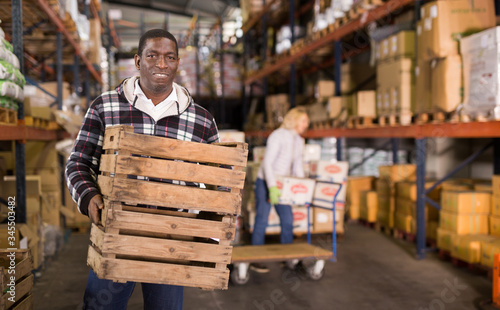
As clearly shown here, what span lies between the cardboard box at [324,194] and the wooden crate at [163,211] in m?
3.66

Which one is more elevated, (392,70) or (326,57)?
(326,57)

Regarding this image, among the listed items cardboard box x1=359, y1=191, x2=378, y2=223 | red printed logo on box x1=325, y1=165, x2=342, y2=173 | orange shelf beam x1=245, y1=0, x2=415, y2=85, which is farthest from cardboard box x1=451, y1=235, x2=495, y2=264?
orange shelf beam x1=245, y1=0, x2=415, y2=85

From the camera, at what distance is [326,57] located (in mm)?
11242

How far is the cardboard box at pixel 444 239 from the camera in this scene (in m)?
5.91

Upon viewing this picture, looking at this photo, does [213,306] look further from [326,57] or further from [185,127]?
[326,57]

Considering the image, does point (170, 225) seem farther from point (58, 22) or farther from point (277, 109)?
point (277, 109)

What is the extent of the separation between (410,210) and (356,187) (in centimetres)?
186

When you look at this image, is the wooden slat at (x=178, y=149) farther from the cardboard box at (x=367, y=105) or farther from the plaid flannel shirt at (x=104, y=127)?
the cardboard box at (x=367, y=105)

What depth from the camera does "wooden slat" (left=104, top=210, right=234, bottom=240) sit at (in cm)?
210

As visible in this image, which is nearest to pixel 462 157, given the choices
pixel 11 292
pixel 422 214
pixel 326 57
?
pixel 422 214

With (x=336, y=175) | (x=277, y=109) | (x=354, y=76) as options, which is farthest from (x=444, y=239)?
(x=277, y=109)

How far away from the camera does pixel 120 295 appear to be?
7.29ft

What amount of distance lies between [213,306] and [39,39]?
6141 millimetres

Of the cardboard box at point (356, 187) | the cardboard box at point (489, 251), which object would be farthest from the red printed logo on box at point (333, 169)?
the cardboard box at point (356, 187)
